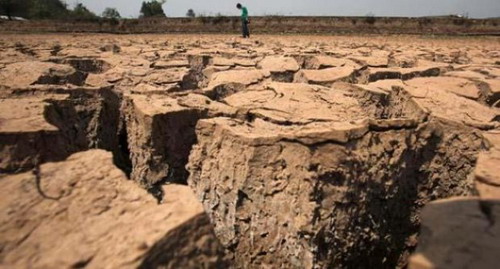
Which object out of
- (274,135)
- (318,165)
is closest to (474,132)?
(318,165)

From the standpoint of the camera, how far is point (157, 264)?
96cm

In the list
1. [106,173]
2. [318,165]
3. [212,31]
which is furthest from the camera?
[212,31]

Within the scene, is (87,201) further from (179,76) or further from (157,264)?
(179,76)

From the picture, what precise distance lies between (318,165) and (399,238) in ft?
2.04

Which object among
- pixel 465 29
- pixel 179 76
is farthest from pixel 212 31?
pixel 179 76

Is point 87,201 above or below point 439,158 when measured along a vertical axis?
above

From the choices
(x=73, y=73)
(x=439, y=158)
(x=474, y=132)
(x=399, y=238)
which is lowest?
(x=399, y=238)

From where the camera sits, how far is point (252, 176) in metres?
1.66

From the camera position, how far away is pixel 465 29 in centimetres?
1170

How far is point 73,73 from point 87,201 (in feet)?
7.76

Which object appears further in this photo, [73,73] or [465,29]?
[465,29]

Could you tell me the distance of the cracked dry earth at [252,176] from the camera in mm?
1026

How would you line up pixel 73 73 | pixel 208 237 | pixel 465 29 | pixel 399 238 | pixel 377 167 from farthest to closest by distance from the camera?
pixel 465 29 < pixel 73 73 < pixel 399 238 < pixel 377 167 < pixel 208 237

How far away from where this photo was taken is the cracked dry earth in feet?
3.37
